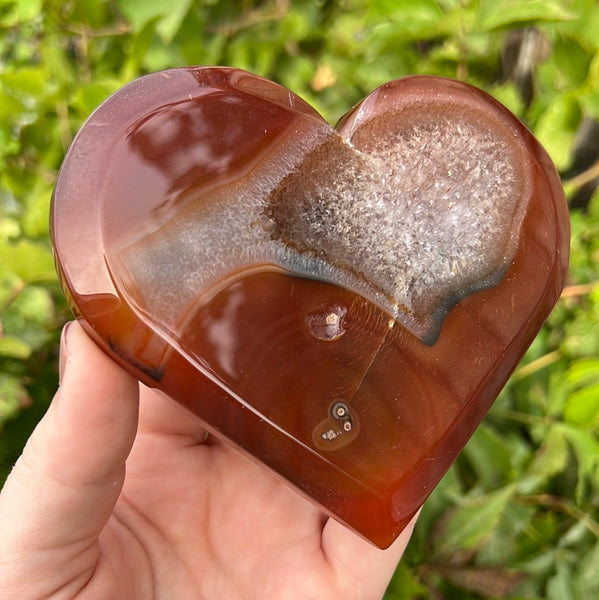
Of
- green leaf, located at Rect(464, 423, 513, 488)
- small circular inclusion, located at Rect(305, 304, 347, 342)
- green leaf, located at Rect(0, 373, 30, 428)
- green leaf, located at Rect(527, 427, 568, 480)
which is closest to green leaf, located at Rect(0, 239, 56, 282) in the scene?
green leaf, located at Rect(0, 373, 30, 428)

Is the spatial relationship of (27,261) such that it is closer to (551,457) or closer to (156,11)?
(156,11)

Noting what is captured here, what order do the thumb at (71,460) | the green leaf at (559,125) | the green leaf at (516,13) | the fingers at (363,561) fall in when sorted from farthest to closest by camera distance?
the green leaf at (559,125) < the green leaf at (516,13) < the fingers at (363,561) < the thumb at (71,460)

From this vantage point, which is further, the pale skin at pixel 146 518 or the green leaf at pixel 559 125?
the green leaf at pixel 559 125

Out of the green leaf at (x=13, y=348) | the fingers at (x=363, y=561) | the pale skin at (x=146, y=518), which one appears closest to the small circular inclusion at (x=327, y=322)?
the pale skin at (x=146, y=518)

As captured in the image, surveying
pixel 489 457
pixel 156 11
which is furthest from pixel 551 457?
pixel 156 11

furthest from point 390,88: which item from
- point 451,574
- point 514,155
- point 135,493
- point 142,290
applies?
point 451,574

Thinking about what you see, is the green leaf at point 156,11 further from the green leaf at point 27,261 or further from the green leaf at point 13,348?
the green leaf at point 13,348
